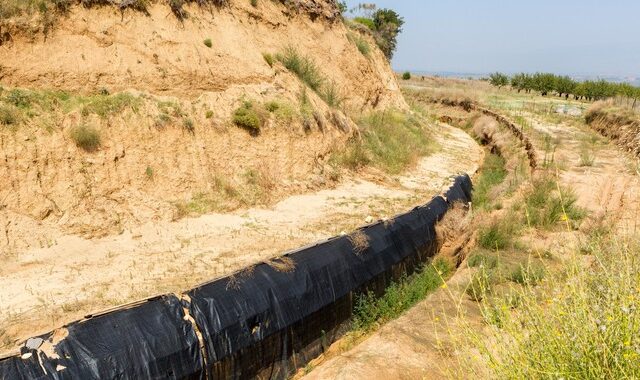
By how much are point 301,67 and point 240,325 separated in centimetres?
1558

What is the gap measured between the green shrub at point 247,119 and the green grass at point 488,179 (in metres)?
7.91

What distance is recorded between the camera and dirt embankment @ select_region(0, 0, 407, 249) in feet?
38.1

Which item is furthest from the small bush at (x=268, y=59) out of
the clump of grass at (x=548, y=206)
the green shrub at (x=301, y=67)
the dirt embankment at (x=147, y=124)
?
the clump of grass at (x=548, y=206)

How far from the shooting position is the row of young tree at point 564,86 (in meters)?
49.2

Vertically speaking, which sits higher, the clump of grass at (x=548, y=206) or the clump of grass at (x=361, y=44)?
the clump of grass at (x=361, y=44)

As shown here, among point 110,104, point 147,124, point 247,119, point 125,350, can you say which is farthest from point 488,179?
point 125,350

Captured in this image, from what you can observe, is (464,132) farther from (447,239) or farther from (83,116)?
(83,116)

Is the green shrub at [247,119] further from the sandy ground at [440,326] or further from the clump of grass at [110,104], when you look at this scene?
the sandy ground at [440,326]

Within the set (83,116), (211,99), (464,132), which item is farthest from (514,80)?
(83,116)

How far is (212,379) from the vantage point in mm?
6621

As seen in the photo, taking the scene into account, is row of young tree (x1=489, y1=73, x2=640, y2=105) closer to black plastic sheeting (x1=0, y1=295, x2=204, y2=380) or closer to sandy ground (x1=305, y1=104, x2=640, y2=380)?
sandy ground (x1=305, y1=104, x2=640, y2=380)

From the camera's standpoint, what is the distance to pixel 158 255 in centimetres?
1060

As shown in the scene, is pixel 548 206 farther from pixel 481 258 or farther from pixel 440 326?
pixel 440 326

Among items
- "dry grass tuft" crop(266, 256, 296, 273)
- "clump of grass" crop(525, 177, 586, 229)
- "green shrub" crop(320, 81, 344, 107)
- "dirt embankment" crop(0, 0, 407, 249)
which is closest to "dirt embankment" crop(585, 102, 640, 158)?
"clump of grass" crop(525, 177, 586, 229)
